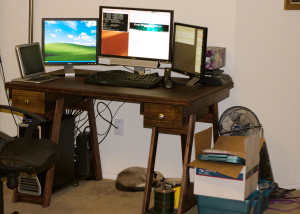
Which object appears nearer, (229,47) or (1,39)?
(229,47)

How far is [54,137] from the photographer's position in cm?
370

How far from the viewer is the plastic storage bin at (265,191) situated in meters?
3.58

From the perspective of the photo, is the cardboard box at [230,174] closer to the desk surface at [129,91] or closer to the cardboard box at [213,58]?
the desk surface at [129,91]

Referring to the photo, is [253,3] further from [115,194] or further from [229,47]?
[115,194]

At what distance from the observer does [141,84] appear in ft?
11.8

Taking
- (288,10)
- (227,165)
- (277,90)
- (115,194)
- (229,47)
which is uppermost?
(288,10)

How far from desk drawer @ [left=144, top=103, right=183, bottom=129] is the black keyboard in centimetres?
24

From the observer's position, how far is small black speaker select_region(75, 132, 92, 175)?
4.20 meters

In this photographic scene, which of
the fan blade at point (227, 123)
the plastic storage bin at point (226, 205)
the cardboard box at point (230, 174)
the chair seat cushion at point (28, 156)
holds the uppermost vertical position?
the fan blade at point (227, 123)

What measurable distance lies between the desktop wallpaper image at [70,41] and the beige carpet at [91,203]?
927 mm

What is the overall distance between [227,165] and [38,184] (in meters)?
1.27

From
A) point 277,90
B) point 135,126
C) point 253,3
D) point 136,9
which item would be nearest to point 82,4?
point 136,9

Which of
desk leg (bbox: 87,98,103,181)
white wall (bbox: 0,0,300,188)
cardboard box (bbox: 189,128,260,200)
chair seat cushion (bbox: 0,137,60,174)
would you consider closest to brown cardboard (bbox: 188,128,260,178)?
cardboard box (bbox: 189,128,260,200)

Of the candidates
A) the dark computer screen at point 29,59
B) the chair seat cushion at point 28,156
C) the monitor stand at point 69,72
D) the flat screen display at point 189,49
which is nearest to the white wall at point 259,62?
the flat screen display at point 189,49
